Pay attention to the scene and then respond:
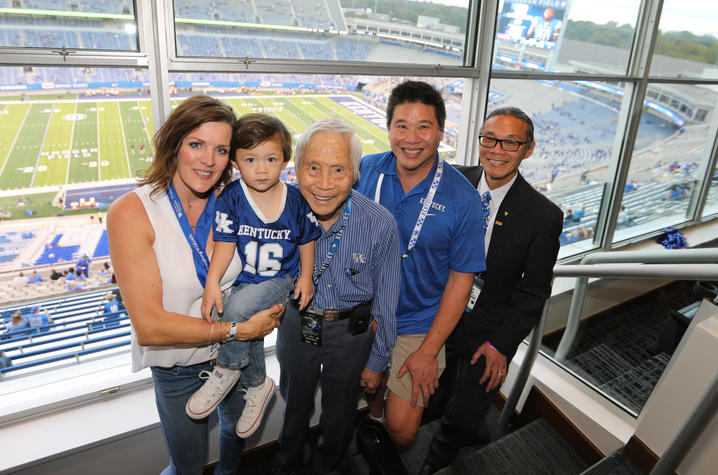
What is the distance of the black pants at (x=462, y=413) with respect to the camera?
2.25 meters

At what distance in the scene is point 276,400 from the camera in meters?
2.54

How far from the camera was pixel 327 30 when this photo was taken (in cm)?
276

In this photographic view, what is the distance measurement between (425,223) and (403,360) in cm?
79

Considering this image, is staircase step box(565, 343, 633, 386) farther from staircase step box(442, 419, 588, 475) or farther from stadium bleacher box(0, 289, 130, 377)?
stadium bleacher box(0, 289, 130, 377)

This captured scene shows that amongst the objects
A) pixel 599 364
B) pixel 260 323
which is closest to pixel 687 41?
pixel 599 364

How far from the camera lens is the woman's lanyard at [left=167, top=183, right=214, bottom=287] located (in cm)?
154

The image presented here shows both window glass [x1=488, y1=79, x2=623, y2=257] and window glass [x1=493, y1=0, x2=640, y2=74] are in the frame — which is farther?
window glass [x1=488, y1=79, x2=623, y2=257]

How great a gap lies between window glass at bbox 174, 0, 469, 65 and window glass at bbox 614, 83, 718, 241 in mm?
3553

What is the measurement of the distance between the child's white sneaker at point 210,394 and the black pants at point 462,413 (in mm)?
1322

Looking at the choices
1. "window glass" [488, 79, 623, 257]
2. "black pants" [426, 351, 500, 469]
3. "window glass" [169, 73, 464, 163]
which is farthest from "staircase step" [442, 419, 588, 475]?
"window glass" [488, 79, 623, 257]

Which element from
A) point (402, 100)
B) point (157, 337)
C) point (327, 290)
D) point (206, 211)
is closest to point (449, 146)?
point (402, 100)

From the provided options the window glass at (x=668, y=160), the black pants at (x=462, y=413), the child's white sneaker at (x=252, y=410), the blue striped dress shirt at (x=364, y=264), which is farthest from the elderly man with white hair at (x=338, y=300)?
the window glass at (x=668, y=160)

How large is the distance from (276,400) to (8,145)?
7.00 ft

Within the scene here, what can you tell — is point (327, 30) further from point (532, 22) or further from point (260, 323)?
point (532, 22)
